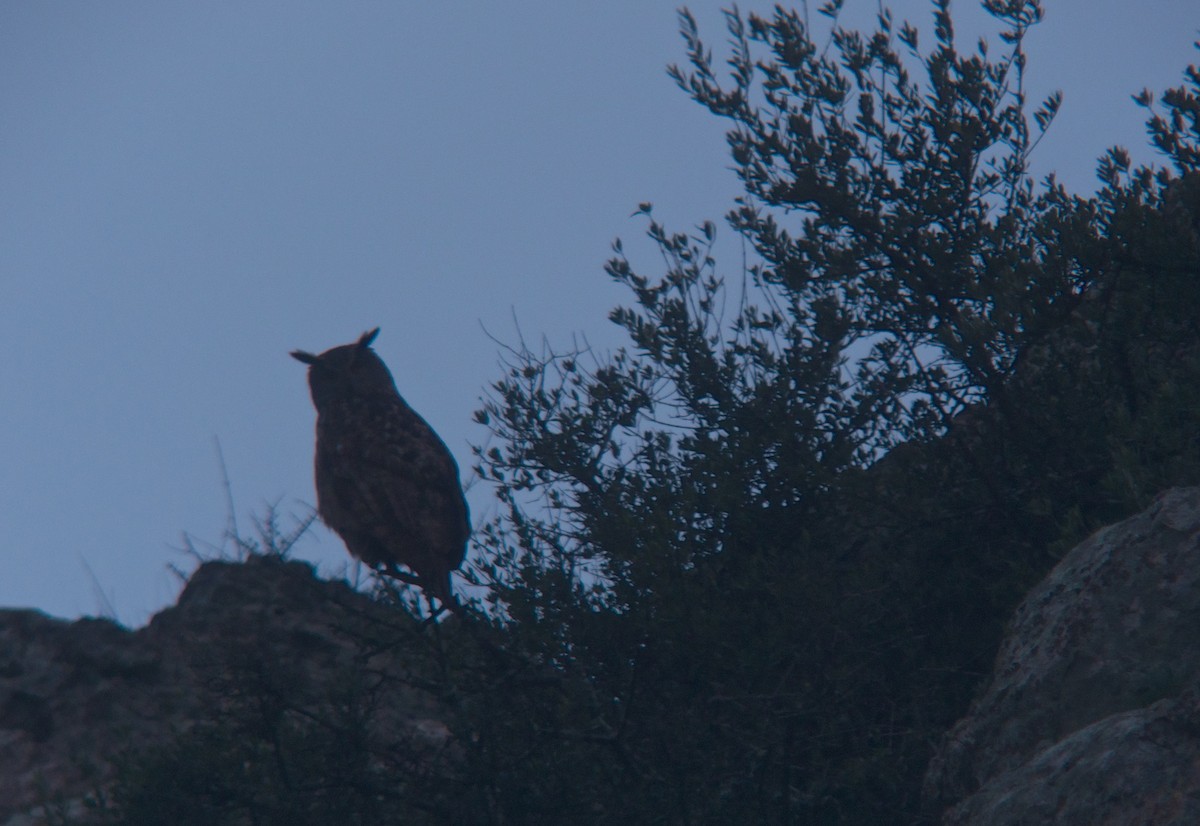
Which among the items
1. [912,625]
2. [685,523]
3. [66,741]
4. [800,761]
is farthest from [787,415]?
[66,741]

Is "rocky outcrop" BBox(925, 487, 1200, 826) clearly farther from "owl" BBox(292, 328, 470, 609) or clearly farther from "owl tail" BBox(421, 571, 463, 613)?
"owl" BBox(292, 328, 470, 609)

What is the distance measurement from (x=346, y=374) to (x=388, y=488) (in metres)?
0.88

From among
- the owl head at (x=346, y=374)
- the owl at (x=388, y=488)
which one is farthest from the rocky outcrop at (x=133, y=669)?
the owl head at (x=346, y=374)

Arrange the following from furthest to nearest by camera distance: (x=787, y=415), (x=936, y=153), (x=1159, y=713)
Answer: (x=936, y=153) < (x=787, y=415) < (x=1159, y=713)

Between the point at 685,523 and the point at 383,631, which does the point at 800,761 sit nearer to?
the point at 685,523

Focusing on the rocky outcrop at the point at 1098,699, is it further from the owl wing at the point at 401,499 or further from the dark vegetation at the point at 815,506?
the owl wing at the point at 401,499

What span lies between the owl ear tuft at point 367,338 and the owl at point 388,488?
346 mm

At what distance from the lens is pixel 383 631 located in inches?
208

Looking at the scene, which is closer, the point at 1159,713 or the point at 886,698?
the point at 1159,713

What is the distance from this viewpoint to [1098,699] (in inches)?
125

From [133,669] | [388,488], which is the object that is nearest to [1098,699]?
[388,488]

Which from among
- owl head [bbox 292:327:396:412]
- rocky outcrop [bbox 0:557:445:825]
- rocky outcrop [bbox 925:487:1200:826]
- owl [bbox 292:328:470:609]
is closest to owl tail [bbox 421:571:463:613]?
owl [bbox 292:328:470:609]

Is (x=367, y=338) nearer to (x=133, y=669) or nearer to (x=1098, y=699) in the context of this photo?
(x=133, y=669)

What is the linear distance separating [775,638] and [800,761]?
24.1 inches
